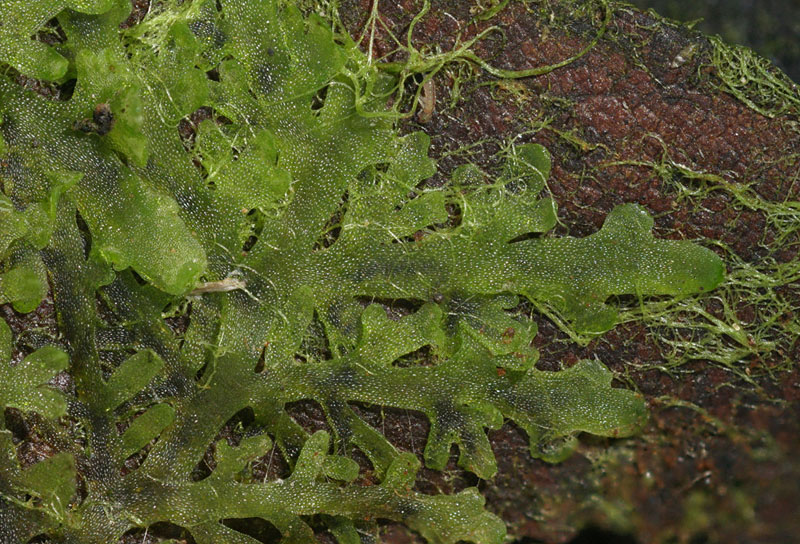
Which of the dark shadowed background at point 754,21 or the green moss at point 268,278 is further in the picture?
the dark shadowed background at point 754,21

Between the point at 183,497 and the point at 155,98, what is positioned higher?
the point at 155,98

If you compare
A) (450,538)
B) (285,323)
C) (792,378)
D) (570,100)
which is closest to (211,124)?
(285,323)

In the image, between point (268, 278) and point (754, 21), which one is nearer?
point (268, 278)

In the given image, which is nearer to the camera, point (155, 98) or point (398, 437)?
point (155, 98)

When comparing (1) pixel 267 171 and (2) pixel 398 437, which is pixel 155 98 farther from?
(2) pixel 398 437

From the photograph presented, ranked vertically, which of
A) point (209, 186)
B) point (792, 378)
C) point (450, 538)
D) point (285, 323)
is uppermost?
point (209, 186)

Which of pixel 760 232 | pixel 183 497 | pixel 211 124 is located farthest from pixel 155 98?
pixel 760 232

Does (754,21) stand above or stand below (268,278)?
above

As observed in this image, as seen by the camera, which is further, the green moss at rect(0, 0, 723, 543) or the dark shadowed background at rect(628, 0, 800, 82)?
the dark shadowed background at rect(628, 0, 800, 82)
